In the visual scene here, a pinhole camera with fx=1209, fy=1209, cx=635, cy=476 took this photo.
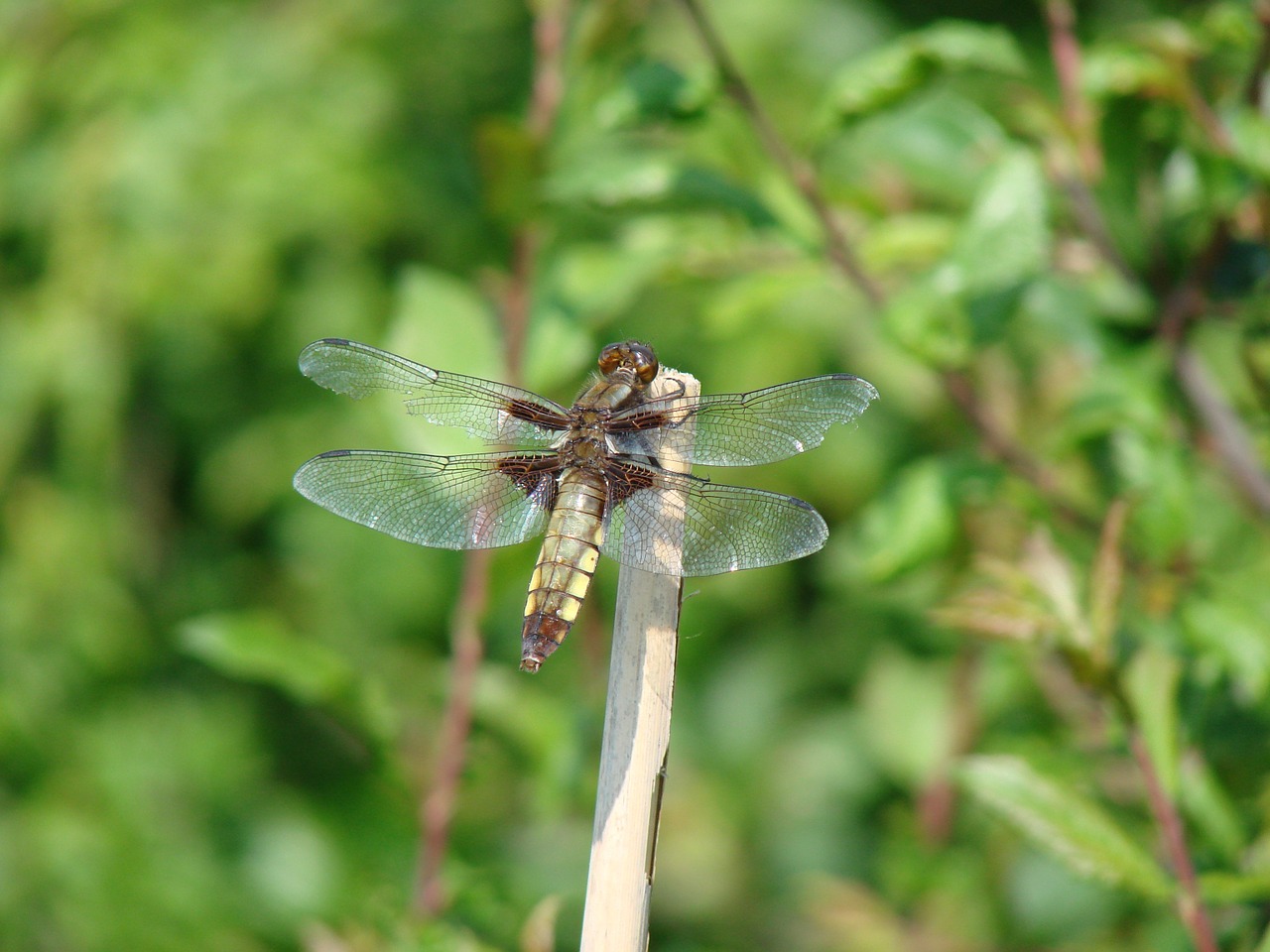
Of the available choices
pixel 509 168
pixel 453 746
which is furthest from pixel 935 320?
pixel 453 746

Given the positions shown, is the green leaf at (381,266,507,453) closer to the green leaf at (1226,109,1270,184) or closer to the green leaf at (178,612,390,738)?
the green leaf at (178,612,390,738)

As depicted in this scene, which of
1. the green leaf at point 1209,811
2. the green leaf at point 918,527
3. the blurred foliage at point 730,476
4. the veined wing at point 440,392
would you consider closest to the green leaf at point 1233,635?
the blurred foliage at point 730,476

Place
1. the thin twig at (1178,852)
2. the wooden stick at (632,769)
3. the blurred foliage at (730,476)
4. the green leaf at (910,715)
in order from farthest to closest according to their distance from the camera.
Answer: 1. the green leaf at (910,715)
2. the blurred foliage at (730,476)
3. the thin twig at (1178,852)
4. the wooden stick at (632,769)

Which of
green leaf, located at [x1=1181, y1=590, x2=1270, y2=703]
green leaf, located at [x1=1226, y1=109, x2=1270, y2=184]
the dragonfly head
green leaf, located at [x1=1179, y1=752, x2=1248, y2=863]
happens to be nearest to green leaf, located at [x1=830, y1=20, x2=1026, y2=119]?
green leaf, located at [x1=1226, y1=109, x2=1270, y2=184]

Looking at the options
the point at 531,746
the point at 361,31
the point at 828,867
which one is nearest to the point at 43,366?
the point at 361,31

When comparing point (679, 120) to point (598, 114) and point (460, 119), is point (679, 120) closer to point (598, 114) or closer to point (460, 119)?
point (598, 114)

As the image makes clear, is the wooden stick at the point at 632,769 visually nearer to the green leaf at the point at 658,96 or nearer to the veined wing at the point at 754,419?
the veined wing at the point at 754,419
